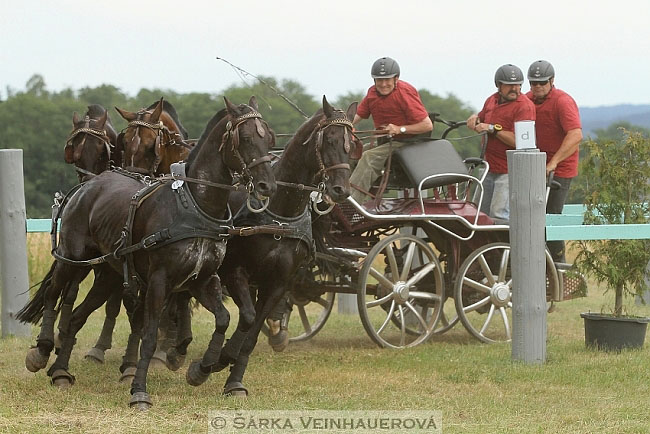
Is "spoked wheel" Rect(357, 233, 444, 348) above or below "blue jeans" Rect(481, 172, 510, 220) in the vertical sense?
below

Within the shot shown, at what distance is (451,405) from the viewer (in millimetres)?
7312

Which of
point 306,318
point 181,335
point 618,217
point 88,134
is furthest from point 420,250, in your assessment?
point 88,134

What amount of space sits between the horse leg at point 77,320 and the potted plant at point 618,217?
13.0ft

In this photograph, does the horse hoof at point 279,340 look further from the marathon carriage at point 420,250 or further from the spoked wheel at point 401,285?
the spoked wheel at point 401,285

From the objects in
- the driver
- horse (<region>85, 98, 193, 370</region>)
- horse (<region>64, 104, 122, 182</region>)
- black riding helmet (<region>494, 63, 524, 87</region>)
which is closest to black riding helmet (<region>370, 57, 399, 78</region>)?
the driver

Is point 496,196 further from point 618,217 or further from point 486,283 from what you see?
point 618,217

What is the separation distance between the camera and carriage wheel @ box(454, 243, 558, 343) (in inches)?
408

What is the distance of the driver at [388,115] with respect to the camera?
33.3 ft

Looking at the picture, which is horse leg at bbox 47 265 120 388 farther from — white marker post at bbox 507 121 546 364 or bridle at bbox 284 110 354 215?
white marker post at bbox 507 121 546 364

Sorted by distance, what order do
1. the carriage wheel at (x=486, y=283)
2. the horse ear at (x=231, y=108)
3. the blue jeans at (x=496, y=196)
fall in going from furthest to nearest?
the blue jeans at (x=496, y=196), the carriage wheel at (x=486, y=283), the horse ear at (x=231, y=108)

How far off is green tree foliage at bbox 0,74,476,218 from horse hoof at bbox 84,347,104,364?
1482 centimetres

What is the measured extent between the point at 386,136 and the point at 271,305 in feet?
8.53

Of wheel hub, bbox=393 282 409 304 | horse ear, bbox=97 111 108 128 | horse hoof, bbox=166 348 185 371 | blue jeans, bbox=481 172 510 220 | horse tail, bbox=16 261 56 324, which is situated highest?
horse ear, bbox=97 111 108 128

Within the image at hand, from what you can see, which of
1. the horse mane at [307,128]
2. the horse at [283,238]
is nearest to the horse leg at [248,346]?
the horse at [283,238]
